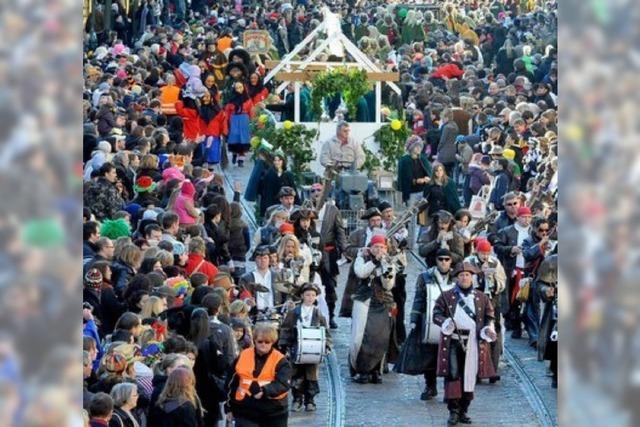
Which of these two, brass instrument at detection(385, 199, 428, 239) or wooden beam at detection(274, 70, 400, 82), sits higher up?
wooden beam at detection(274, 70, 400, 82)

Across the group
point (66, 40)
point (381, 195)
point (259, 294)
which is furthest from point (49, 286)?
point (381, 195)

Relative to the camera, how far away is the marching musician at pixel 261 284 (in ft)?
49.8

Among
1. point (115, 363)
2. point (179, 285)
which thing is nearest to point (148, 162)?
point (179, 285)

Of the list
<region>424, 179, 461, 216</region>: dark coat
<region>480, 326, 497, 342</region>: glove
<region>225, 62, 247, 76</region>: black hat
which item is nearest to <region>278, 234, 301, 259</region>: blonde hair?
<region>480, 326, 497, 342</region>: glove

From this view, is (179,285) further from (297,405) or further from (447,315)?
(447,315)

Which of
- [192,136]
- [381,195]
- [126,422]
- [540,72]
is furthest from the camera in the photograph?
[540,72]

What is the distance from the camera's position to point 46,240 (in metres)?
2.27

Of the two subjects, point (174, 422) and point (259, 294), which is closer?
point (174, 422)

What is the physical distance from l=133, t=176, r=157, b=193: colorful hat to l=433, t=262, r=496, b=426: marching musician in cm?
604

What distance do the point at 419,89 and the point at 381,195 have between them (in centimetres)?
1009

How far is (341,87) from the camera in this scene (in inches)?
1001

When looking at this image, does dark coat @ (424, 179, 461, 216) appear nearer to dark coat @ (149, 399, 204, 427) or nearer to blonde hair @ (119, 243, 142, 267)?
blonde hair @ (119, 243, 142, 267)

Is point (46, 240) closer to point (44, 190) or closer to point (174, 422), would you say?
point (44, 190)

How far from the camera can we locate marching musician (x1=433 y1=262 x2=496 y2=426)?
14.0 metres
